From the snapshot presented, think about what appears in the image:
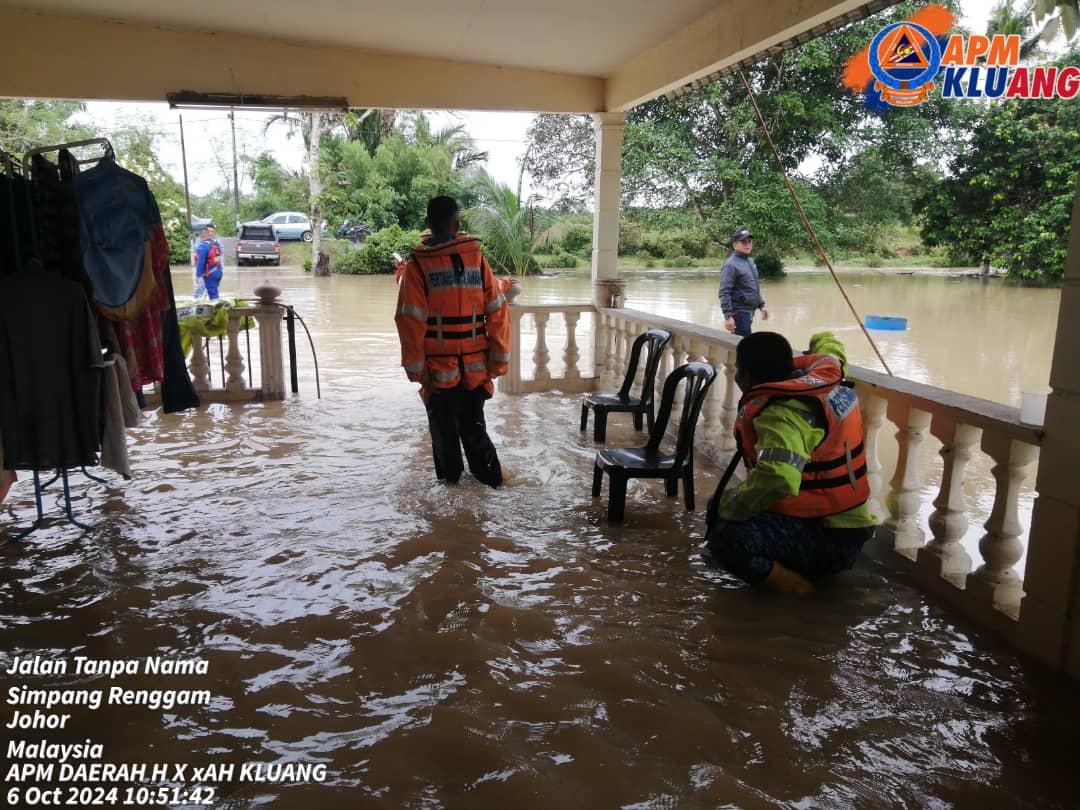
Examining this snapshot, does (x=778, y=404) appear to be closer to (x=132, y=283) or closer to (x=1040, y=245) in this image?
(x=132, y=283)

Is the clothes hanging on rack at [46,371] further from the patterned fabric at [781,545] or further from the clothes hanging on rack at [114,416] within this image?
the patterned fabric at [781,545]

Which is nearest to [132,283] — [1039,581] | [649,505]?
[649,505]

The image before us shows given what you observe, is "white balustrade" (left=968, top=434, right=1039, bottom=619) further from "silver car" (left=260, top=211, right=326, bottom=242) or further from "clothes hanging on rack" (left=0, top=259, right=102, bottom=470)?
"silver car" (left=260, top=211, right=326, bottom=242)

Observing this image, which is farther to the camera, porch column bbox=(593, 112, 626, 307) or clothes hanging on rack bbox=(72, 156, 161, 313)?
porch column bbox=(593, 112, 626, 307)

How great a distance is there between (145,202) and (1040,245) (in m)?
16.9

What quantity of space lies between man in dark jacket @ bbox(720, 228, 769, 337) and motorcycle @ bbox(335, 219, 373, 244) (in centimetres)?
1900

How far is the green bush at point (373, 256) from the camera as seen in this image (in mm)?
23156

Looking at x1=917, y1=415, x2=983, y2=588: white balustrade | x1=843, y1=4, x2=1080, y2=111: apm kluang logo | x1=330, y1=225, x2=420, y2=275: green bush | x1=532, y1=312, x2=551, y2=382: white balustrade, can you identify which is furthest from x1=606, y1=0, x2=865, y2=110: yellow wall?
x1=330, y1=225, x2=420, y2=275: green bush

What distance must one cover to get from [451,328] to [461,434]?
0.62 m

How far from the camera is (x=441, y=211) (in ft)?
13.1

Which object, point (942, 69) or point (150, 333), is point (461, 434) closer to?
point (150, 333)

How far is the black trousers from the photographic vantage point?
13.8 feet

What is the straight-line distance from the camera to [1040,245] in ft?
50.8

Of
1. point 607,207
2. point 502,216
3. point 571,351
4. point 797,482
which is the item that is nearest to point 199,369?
point 571,351
